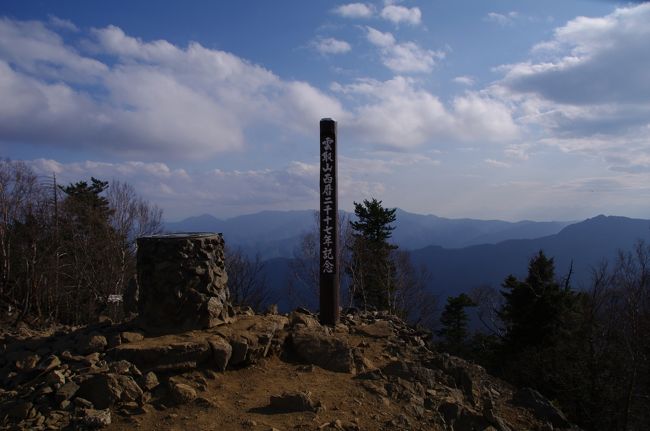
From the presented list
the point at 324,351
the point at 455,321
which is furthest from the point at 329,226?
the point at 455,321

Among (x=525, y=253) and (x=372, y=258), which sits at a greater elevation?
(x=372, y=258)

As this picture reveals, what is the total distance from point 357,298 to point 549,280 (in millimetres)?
10493

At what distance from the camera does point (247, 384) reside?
684 cm

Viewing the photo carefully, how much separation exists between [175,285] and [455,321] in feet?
87.9

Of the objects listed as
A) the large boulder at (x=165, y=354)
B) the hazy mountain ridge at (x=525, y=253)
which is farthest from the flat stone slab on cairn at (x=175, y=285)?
the hazy mountain ridge at (x=525, y=253)

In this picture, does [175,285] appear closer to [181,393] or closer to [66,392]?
[181,393]

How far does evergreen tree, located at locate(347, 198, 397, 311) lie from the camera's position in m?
25.4

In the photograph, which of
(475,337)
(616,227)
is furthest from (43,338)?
(616,227)

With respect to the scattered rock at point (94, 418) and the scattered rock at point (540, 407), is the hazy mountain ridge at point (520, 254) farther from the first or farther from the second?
the scattered rock at point (94, 418)

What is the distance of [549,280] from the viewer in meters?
22.3

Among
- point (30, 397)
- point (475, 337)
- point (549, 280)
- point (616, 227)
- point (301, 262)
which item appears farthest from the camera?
point (616, 227)

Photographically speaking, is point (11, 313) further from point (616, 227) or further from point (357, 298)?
point (616, 227)

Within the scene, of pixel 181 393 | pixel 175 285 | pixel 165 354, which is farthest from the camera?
pixel 175 285

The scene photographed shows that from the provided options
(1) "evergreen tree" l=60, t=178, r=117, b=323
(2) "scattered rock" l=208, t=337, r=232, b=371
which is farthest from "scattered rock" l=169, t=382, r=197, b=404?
(1) "evergreen tree" l=60, t=178, r=117, b=323
